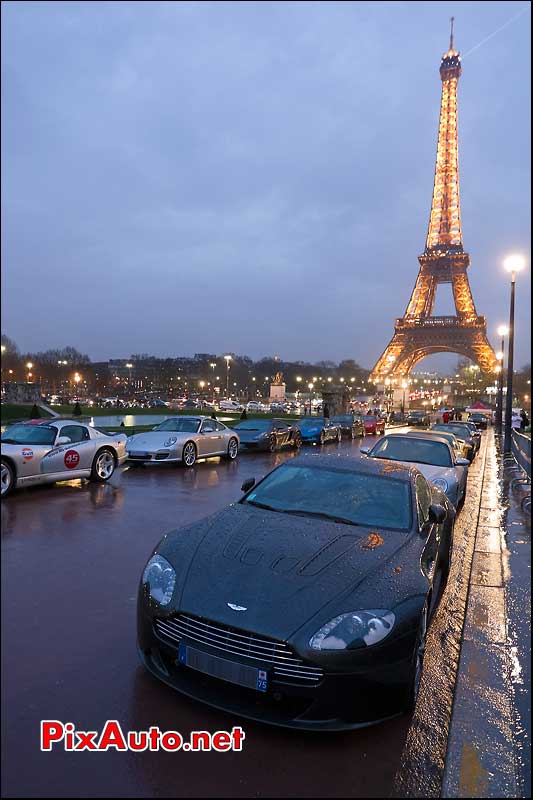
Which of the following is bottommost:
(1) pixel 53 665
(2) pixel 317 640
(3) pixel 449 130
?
(1) pixel 53 665

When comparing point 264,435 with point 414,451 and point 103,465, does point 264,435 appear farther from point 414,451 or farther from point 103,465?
point 414,451

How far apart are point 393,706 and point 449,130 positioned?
296 feet

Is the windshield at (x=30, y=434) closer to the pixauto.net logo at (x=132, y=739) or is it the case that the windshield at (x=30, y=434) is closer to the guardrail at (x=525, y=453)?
the pixauto.net logo at (x=132, y=739)

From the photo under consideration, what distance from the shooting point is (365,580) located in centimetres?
344

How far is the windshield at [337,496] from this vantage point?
15.0 ft

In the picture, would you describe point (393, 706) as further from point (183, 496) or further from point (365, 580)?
point (183, 496)

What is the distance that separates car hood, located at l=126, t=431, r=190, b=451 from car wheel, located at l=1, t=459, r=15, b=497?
4978 millimetres

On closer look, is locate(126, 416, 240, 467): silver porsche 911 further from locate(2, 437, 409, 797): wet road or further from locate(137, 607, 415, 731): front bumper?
locate(137, 607, 415, 731): front bumper

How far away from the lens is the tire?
13.9m

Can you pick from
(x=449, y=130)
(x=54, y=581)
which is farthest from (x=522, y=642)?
(x=449, y=130)

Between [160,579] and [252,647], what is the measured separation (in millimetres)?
867

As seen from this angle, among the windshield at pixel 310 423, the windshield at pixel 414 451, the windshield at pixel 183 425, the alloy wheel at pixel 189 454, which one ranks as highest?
the windshield at pixel 183 425

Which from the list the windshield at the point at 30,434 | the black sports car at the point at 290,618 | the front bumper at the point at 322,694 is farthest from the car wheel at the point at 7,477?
the front bumper at the point at 322,694

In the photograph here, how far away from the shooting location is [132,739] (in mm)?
2832
